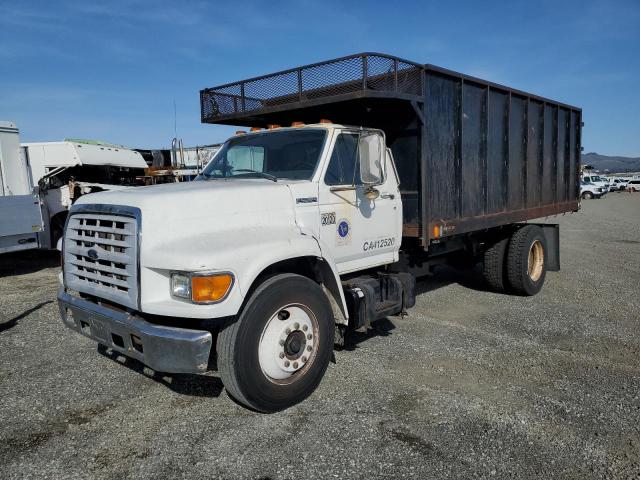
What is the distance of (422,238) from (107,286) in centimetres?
323

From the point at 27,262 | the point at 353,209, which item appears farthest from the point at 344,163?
the point at 27,262

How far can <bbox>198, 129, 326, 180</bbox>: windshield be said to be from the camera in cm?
454

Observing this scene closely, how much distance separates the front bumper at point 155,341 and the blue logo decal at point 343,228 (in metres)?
1.70

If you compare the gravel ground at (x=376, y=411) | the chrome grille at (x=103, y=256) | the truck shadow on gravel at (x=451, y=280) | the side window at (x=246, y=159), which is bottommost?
the gravel ground at (x=376, y=411)

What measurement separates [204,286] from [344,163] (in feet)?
6.54

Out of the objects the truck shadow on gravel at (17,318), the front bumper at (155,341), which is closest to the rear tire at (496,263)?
the front bumper at (155,341)

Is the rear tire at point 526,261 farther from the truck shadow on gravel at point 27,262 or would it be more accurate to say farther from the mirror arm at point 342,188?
the truck shadow on gravel at point 27,262

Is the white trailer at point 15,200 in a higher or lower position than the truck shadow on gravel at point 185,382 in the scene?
higher

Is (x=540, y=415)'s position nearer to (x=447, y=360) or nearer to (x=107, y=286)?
(x=447, y=360)

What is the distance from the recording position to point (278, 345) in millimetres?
3754

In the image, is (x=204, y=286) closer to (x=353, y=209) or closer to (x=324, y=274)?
(x=324, y=274)

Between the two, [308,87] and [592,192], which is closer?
[308,87]

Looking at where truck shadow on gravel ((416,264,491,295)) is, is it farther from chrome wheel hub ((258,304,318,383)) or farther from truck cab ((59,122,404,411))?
chrome wheel hub ((258,304,318,383))

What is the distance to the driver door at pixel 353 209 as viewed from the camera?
444cm
